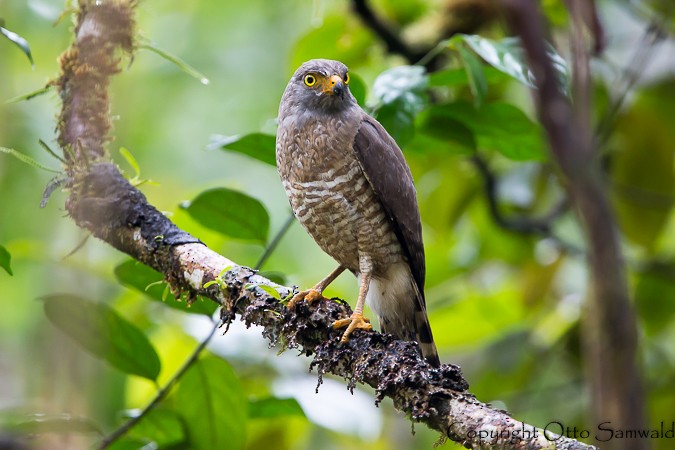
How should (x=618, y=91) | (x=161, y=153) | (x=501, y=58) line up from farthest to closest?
(x=161, y=153)
(x=618, y=91)
(x=501, y=58)

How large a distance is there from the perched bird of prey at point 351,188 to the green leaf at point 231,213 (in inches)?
9.4

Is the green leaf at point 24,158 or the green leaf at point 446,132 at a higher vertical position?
the green leaf at point 446,132

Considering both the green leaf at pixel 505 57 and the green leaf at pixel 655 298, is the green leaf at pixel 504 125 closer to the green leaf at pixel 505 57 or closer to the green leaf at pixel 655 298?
the green leaf at pixel 505 57

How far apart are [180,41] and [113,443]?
481 centimetres

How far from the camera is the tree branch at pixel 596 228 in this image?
96cm

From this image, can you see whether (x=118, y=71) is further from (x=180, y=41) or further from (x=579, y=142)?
Answer: (x=180, y=41)

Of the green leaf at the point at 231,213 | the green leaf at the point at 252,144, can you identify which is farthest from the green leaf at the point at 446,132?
the green leaf at the point at 231,213

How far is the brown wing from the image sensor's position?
3227mm

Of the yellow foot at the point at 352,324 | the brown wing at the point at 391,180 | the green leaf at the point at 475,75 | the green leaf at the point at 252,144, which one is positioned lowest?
the yellow foot at the point at 352,324

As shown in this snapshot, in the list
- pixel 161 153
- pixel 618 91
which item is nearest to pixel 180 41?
pixel 161 153

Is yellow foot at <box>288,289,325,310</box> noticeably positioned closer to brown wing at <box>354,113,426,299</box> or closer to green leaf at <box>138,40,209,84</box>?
brown wing at <box>354,113,426,299</box>

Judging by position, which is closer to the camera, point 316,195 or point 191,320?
point 316,195

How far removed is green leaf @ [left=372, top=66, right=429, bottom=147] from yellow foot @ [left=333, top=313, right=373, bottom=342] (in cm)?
76

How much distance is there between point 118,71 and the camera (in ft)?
9.53
